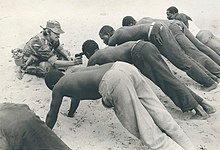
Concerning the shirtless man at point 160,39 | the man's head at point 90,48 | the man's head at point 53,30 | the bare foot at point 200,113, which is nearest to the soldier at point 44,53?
the man's head at point 53,30

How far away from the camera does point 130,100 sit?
191 inches

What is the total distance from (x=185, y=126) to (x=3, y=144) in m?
2.40

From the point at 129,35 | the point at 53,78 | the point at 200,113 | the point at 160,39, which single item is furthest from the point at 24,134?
the point at 160,39

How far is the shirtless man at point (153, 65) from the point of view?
558 cm

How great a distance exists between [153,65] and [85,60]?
1808mm

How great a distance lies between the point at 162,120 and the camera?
493 centimetres

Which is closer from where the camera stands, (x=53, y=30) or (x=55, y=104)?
(x=55, y=104)

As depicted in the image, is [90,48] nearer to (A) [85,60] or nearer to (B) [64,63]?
(B) [64,63]

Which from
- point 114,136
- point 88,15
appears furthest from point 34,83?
point 88,15

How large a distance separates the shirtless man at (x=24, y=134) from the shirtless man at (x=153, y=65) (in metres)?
1.85

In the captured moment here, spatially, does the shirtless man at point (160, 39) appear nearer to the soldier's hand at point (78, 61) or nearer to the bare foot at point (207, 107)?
the soldier's hand at point (78, 61)

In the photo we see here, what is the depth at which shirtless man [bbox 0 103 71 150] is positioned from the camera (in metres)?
3.95

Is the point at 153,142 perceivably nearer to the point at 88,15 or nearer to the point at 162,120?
the point at 162,120

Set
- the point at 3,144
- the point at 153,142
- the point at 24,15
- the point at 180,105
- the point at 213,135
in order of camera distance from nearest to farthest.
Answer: the point at 3,144 → the point at 153,142 → the point at 213,135 → the point at 180,105 → the point at 24,15
